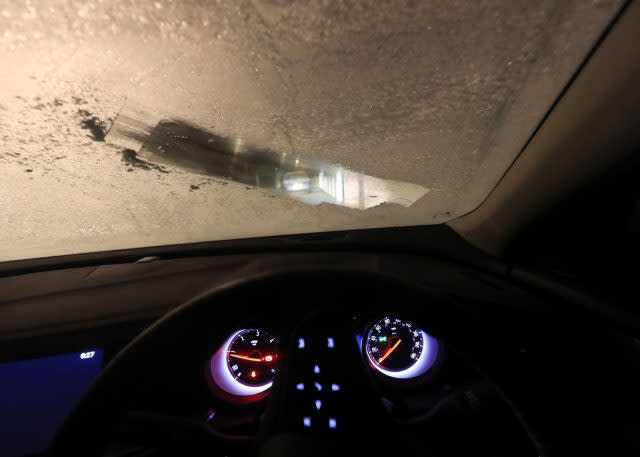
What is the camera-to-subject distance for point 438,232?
6.14 feet

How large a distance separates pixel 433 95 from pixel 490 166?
45 cm

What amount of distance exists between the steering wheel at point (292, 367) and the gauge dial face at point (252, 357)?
1.80 m

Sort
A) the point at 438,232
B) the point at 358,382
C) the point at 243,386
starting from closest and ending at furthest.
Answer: the point at 358,382 → the point at 438,232 → the point at 243,386

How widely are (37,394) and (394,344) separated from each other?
2.29m

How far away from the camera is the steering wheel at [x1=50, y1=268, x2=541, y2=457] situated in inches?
24.9

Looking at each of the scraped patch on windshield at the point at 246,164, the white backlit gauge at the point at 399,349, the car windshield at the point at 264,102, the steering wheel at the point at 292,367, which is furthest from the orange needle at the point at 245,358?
the steering wheel at the point at 292,367

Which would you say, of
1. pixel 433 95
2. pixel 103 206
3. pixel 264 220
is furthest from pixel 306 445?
pixel 103 206

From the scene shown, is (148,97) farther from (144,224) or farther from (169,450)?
(169,450)

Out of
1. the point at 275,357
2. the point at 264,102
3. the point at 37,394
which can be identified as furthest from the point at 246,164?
the point at 37,394

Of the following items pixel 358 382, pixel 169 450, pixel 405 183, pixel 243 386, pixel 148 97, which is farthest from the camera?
pixel 243 386

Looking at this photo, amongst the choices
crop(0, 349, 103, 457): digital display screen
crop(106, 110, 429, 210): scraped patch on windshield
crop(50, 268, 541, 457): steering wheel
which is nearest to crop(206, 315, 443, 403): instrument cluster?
crop(0, 349, 103, 457): digital display screen

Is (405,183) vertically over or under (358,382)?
over

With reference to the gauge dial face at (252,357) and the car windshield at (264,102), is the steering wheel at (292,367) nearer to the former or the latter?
the car windshield at (264,102)

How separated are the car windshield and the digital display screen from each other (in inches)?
29.9
